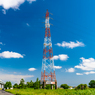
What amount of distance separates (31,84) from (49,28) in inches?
1426

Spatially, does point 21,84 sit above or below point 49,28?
below

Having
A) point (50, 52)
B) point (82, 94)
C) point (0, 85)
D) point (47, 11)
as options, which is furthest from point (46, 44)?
point (0, 85)

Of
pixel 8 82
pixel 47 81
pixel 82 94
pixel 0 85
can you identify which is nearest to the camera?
pixel 82 94

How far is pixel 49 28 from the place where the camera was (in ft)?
169

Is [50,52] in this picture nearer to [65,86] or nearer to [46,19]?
[46,19]

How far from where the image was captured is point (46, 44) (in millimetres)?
50656

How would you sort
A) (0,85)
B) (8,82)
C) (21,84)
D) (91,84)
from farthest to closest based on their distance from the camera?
Result: (0,85)
(91,84)
(8,82)
(21,84)

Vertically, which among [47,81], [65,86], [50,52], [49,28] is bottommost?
[65,86]

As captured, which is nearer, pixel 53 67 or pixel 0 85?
pixel 53 67

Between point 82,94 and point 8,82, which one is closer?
point 82,94

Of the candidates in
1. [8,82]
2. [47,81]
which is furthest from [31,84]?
[47,81]

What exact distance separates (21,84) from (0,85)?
3261 centimetres

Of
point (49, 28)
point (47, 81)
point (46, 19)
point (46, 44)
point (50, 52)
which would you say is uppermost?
point (46, 19)

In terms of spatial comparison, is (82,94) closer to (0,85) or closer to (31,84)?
(31,84)
